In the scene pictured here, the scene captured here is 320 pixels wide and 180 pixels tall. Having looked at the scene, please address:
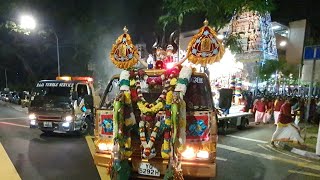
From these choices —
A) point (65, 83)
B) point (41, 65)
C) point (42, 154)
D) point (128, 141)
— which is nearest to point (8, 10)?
point (41, 65)

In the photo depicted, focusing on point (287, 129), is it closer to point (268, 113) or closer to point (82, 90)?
point (268, 113)

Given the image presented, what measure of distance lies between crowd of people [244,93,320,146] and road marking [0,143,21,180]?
8.06 meters

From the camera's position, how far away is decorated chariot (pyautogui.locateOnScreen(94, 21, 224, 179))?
4.62 metres

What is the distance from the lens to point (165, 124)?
463cm

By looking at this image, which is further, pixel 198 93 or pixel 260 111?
pixel 260 111

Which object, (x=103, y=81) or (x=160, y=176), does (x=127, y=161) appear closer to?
(x=160, y=176)

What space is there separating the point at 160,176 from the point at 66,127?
253 inches

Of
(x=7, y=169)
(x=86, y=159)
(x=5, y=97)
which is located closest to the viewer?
(x=7, y=169)

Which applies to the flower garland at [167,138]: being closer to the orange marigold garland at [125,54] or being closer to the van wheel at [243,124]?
the orange marigold garland at [125,54]

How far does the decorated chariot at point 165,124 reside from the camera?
4.62 metres

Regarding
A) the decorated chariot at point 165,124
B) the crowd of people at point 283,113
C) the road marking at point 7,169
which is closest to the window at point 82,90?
the road marking at point 7,169

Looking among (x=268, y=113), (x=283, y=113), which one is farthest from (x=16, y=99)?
(x=283, y=113)

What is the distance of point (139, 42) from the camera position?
32188mm

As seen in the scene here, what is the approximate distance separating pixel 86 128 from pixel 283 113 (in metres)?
7.15
